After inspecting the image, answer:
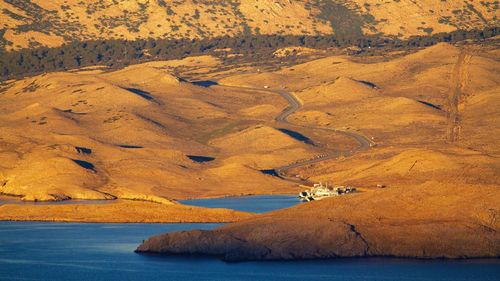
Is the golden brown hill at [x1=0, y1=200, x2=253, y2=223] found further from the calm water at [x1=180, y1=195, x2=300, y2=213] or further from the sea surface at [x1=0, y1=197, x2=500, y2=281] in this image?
the sea surface at [x1=0, y1=197, x2=500, y2=281]

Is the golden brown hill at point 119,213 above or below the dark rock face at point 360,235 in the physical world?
below

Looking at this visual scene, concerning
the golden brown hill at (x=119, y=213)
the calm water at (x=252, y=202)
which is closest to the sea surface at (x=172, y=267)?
the golden brown hill at (x=119, y=213)

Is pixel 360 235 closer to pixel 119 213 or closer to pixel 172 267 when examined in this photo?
pixel 172 267

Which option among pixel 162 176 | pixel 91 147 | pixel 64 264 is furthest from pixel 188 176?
pixel 64 264

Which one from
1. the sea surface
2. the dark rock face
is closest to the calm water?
the sea surface

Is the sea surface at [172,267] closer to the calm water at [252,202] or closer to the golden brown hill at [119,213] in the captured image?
the golden brown hill at [119,213]

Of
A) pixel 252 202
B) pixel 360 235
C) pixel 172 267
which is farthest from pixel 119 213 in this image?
pixel 360 235
